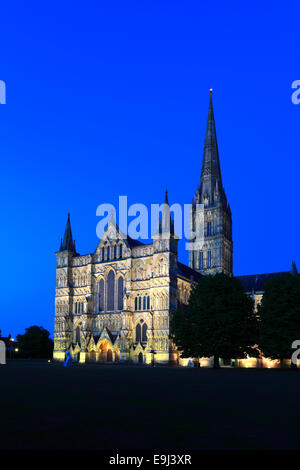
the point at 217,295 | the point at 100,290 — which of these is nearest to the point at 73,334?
the point at 100,290

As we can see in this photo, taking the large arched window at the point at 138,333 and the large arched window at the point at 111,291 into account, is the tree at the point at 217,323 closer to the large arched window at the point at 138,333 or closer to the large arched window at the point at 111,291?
the large arched window at the point at 138,333

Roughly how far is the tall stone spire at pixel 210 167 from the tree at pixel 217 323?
51.0 m

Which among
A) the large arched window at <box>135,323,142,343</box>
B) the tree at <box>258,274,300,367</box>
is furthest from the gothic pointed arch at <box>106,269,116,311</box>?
the tree at <box>258,274,300,367</box>

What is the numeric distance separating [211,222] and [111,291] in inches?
1336

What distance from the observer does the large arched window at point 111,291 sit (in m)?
78.9

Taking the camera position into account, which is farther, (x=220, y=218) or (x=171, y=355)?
(x=220, y=218)

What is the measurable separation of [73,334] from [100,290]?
9610 mm

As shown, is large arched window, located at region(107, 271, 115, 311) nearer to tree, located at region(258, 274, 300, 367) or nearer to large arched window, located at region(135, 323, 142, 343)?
large arched window, located at region(135, 323, 142, 343)

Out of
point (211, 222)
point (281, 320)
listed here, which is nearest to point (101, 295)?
point (211, 222)

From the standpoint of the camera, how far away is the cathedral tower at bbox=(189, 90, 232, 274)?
332ft

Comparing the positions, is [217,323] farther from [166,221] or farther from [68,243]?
[68,243]

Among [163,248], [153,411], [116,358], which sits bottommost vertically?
[116,358]
